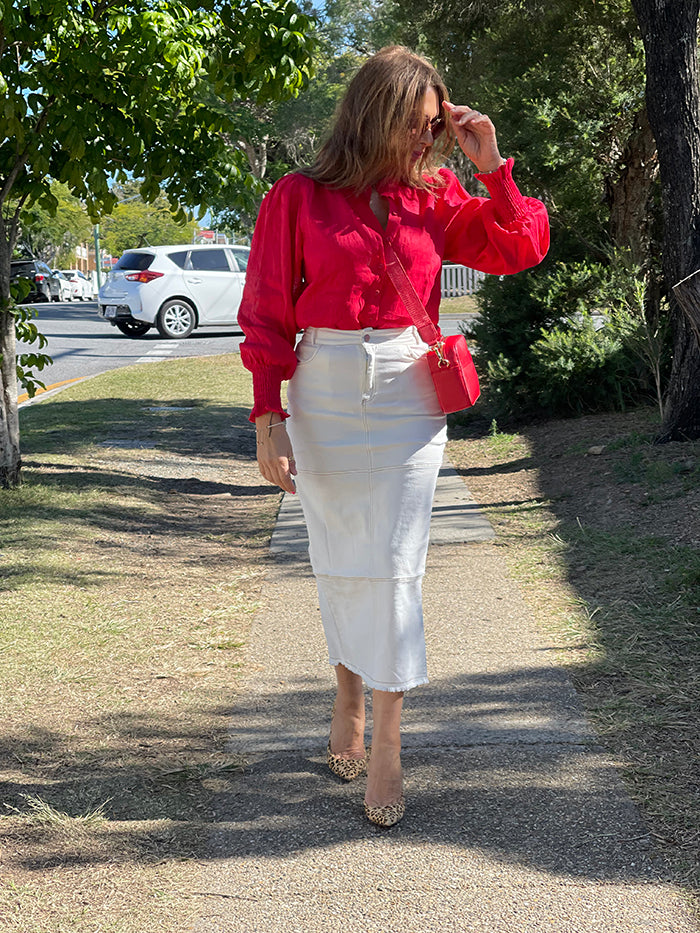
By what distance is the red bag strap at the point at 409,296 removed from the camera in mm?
2711

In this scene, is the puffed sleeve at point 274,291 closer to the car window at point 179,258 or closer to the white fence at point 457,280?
the car window at point 179,258

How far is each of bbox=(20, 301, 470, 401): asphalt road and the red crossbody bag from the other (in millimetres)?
11837

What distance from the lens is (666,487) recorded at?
6.42 metres

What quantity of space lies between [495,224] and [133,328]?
18.6 metres

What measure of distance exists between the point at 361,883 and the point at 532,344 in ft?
23.4

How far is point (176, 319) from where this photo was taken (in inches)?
792

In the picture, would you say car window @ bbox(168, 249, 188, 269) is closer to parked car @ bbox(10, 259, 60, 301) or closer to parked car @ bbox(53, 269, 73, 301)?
parked car @ bbox(10, 259, 60, 301)

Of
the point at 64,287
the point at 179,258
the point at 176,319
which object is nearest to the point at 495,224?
the point at 179,258

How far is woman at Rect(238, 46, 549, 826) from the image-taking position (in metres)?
2.70

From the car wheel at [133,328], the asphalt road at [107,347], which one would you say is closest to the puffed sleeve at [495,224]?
the asphalt road at [107,347]

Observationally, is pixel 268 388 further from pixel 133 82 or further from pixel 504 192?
pixel 133 82

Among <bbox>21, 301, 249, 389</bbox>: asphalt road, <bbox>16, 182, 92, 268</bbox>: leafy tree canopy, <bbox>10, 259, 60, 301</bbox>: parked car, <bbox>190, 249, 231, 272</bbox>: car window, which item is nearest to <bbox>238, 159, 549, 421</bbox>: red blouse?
<bbox>21, 301, 249, 389</bbox>: asphalt road

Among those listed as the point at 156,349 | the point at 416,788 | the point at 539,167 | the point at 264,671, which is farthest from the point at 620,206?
Answer: the point at 156,349

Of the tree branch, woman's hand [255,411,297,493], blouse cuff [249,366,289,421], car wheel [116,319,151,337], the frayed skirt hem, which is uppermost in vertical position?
the tree branch
